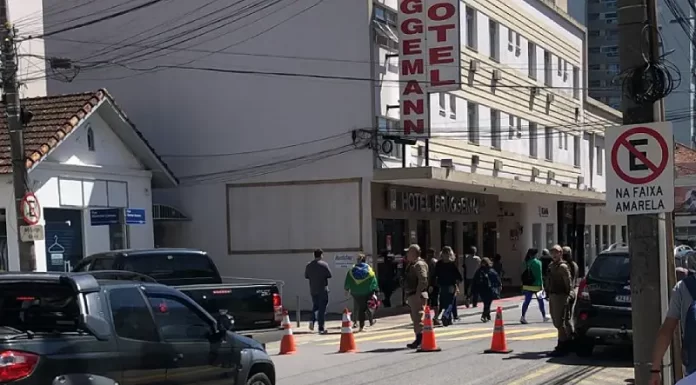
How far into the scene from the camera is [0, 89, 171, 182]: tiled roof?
18422 millimetres

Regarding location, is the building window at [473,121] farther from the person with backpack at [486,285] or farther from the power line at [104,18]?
the power line at [104,18]

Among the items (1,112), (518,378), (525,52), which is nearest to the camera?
(518,378)

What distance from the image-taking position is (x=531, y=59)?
112 feet

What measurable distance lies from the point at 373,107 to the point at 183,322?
1566 centimetres

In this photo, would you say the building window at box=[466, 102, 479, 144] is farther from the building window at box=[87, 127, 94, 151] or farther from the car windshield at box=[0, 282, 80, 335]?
the car windshield at box=[0, 282, 80, 335]

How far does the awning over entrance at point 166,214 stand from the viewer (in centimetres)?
2391

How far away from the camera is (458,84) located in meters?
22.1

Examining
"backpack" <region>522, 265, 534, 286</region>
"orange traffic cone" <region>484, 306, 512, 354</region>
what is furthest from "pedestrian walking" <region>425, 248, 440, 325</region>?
"orange traffic cone" <region>484, 306, 512, 354</region>

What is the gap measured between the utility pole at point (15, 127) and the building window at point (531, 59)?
23.1 m

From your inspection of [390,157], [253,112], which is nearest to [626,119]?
[390,157]

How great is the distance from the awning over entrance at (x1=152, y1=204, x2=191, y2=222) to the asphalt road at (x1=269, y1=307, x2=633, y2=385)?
27.9 ft

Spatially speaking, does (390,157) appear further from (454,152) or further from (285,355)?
(285,355)

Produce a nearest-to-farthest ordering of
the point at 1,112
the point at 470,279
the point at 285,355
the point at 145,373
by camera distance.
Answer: the point at 145,373 → the point at 285,355 → the point at 1,112 → the point at 470,279

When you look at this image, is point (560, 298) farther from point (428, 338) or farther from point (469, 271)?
point (469, 271)
